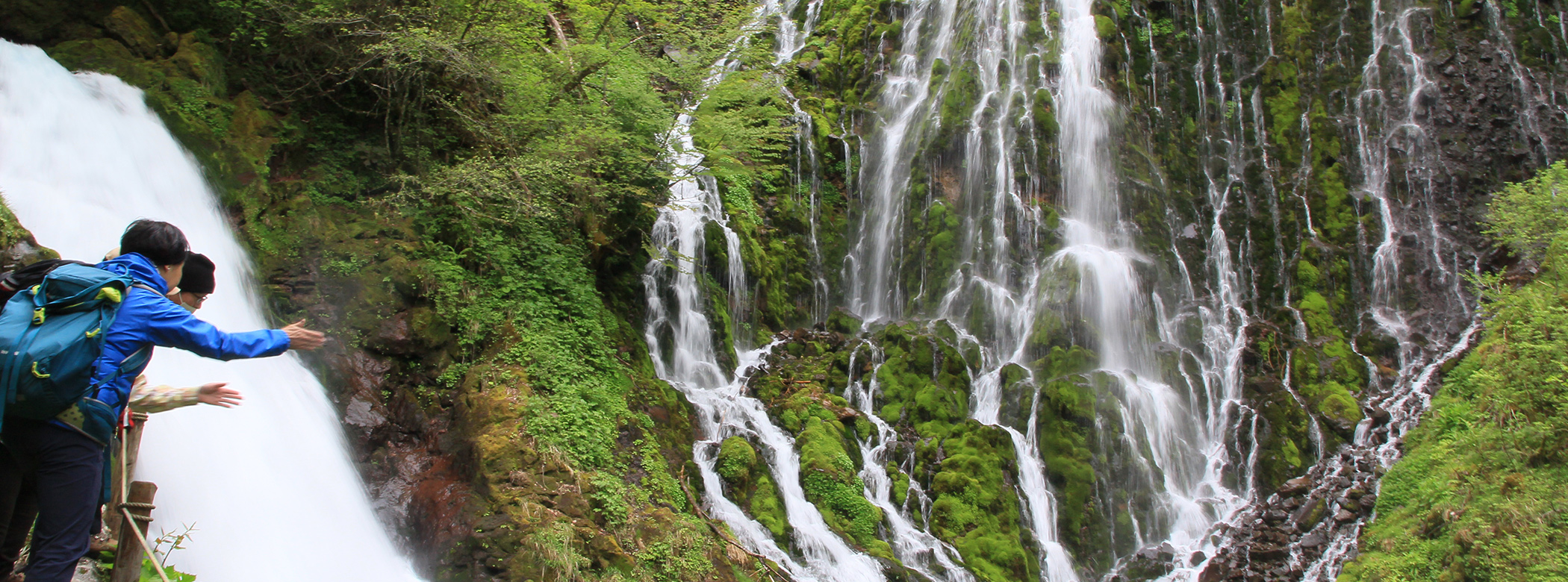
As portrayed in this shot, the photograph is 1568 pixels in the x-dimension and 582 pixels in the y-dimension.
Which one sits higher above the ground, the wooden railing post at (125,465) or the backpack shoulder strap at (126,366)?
the backpack shoulder strap at (126,366)

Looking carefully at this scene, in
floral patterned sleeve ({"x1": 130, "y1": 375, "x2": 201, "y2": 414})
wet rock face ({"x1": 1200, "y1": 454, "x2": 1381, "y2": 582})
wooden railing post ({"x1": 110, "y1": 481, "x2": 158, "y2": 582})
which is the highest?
floral patterned sleeve ({"x1": 130, "y1": 375, "x2": 201, "y2": 414})

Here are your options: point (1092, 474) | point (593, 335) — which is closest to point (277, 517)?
point (593, 335)

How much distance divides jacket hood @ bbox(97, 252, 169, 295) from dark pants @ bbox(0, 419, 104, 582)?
553 mm

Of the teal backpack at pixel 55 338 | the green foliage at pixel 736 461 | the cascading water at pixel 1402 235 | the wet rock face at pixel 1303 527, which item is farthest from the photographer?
the cascading water at pixel 1402 235

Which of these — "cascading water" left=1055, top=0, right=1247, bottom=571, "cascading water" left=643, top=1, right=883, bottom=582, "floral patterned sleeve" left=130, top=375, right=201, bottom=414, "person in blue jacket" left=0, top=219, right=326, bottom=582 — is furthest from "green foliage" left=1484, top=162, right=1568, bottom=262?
"floral patterned sleeve" left=130, top=375, right=201, bottom=414

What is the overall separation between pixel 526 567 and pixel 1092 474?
8.28 m

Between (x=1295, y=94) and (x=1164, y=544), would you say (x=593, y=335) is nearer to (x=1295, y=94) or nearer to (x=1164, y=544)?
(x=1164, y=544)

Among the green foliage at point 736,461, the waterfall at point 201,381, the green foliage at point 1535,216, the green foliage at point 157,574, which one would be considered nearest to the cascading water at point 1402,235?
the green foliage at point 1535,216

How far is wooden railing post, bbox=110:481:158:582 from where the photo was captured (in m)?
3.02

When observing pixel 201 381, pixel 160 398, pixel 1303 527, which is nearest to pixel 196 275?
pixel 160 398

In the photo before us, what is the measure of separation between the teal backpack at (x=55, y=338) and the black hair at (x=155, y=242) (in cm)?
19

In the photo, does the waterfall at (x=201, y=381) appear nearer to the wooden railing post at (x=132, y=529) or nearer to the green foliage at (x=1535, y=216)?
the wooden railing post at (x=132, y=529)

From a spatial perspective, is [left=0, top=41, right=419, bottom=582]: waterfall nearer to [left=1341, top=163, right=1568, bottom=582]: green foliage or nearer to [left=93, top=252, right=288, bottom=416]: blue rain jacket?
[left=93, top=252, right=288, bottom=416]: blue rain jacket

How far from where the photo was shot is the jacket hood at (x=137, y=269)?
277 centimetres
